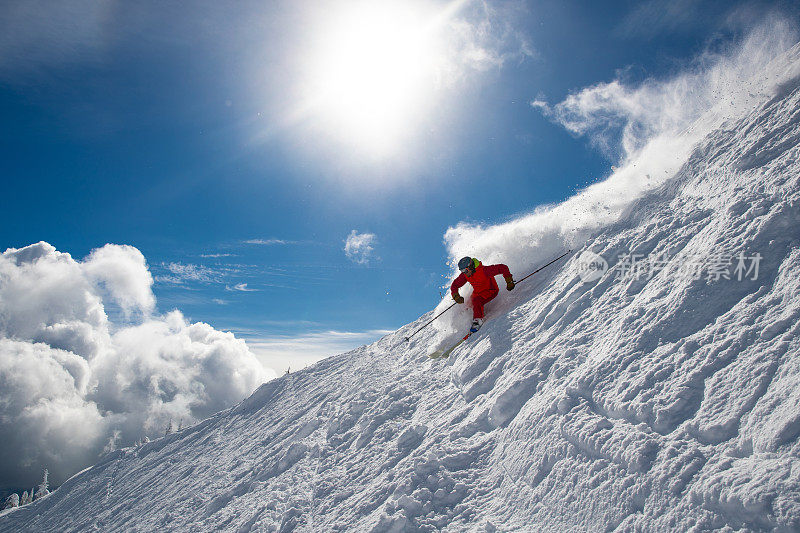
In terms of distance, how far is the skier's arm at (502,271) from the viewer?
938cm

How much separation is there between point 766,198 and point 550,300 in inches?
140

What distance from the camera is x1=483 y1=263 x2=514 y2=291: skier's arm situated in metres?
9.38

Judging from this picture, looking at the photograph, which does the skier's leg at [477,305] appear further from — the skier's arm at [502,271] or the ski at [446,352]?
the skier's arm at [502,271]

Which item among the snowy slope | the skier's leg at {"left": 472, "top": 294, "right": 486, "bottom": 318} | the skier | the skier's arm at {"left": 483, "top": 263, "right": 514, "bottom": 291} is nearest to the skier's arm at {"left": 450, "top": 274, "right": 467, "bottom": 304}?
the skier

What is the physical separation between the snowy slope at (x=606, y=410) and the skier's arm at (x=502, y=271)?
413 mm

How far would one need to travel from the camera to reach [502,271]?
31.7ft

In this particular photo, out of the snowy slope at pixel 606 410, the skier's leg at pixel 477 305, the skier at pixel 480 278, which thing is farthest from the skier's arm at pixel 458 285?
the snowy slope at pixel 606 410

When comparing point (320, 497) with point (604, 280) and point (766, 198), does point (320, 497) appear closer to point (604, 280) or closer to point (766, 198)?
point (604, 280)

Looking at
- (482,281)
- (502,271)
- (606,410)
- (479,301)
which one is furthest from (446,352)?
(606,410)

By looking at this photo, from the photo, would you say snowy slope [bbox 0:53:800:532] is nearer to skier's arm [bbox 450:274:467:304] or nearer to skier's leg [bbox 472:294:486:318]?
skier's leg [bbox 472:294:486:318]

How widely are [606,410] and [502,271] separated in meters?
5.54

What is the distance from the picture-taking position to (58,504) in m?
15.8

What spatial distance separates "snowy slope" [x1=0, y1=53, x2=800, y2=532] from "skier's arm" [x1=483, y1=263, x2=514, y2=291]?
1.35 feet

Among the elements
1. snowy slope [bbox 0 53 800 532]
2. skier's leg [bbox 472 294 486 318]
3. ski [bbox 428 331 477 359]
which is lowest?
snowy slope [bbox 0 53 800 532]
